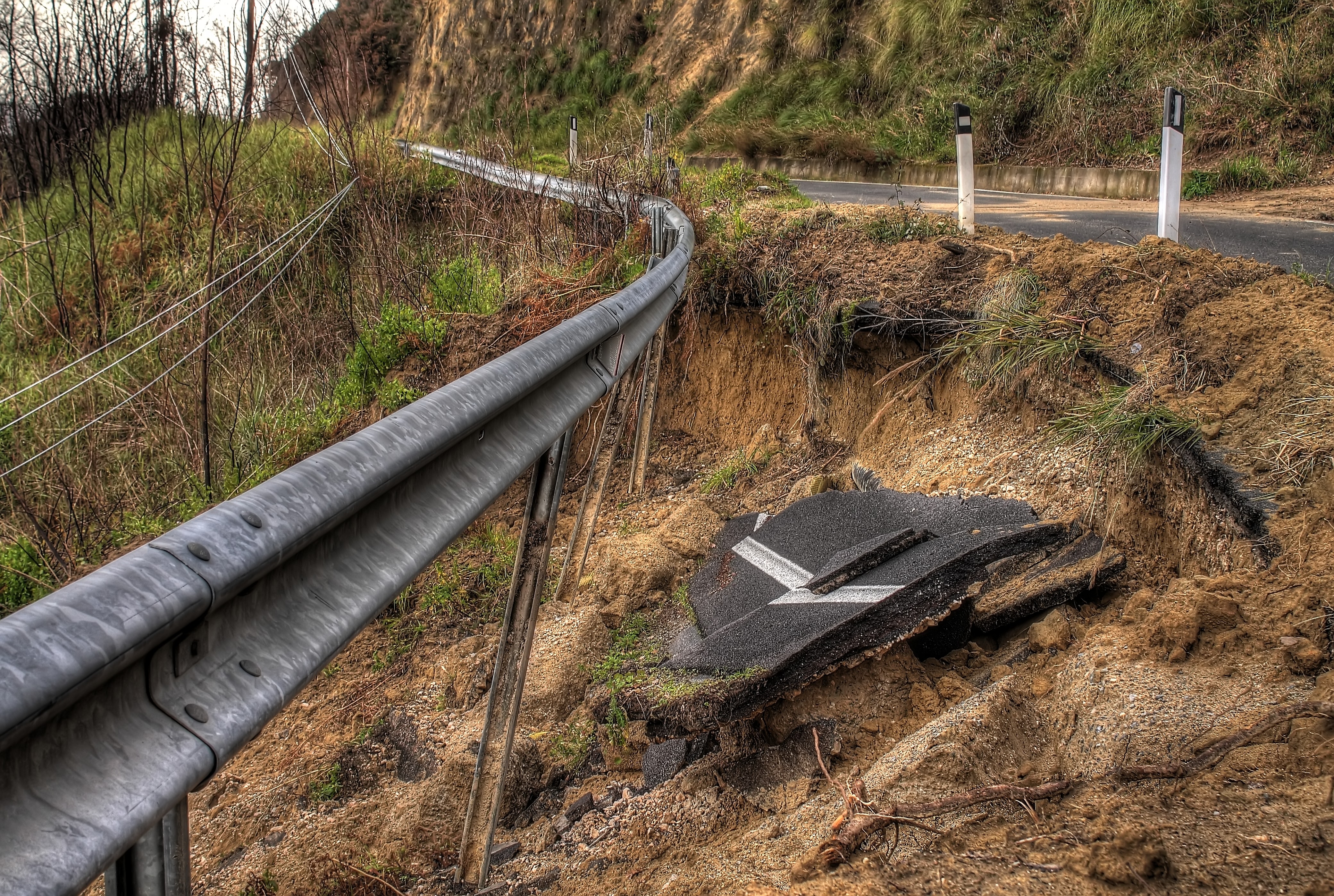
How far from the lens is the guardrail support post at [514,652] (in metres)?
2.54

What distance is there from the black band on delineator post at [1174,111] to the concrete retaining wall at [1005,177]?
14.9 ft

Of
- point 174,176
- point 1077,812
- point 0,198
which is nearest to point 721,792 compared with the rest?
point 1077,812

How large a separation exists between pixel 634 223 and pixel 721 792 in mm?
4600

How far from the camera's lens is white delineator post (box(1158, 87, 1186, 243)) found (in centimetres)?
606

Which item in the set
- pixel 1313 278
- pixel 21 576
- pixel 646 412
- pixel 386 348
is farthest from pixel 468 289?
pixel 1313 278

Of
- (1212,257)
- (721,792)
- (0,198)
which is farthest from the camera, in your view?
(0,198)

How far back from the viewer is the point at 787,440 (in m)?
6.27

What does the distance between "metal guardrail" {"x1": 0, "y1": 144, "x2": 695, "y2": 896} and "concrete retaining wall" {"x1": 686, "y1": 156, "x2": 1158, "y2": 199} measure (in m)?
8.97

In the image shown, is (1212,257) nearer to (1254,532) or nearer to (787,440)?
(1254,532)

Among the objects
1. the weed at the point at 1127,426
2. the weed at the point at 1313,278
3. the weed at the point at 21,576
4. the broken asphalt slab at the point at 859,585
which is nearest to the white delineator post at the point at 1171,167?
the weed at the point at 1313,278

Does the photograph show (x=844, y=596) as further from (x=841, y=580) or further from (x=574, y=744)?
(x=574, y=744)

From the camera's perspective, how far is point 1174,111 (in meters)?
6.25

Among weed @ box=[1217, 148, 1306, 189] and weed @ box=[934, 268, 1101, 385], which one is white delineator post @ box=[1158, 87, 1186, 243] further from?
weed @ box=[1217, 148, 1306, 189]

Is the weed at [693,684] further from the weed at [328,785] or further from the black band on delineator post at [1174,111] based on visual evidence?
the black band on delineator post at [1174,111]
